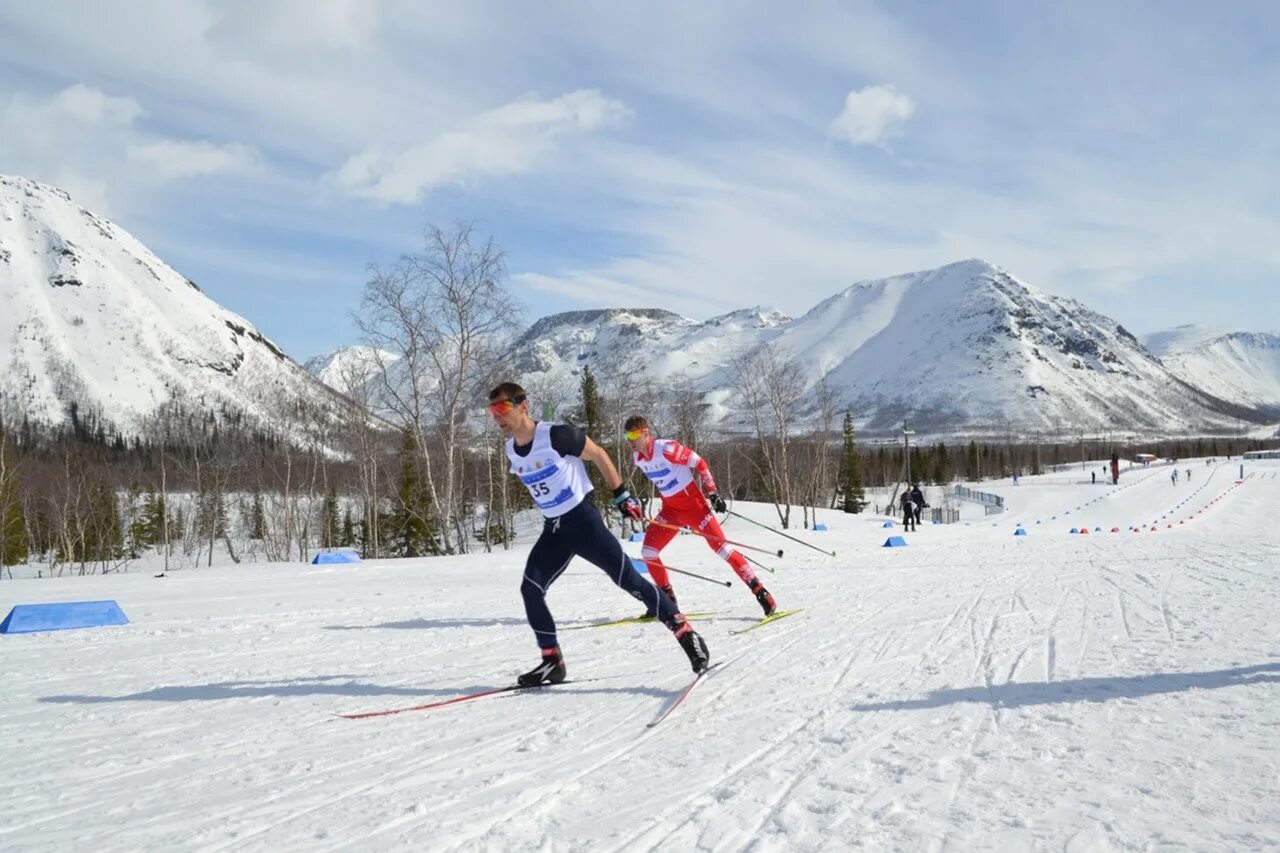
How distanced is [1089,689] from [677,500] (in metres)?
4.62

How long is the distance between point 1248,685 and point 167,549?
45663 mm

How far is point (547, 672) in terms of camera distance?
5492 millimetres

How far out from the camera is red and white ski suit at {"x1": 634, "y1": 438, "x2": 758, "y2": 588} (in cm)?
812

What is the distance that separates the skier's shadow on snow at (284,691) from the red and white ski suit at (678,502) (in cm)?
269

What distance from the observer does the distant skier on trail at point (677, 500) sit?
801 cm

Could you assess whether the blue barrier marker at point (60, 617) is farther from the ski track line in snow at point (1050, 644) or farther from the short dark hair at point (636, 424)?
the ski track line in snow at point (1050, 644)

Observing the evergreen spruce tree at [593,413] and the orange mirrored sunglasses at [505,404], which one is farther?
the evergreen spruce tree at [593,413]

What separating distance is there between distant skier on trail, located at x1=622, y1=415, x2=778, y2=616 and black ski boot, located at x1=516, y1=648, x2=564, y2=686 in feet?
7.80

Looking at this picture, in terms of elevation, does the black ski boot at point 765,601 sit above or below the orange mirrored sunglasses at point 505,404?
below

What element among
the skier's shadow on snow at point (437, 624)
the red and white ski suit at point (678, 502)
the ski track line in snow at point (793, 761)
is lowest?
the skier's shadow on snow at point (437, 624)

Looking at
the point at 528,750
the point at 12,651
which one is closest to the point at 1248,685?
the point at 528,750

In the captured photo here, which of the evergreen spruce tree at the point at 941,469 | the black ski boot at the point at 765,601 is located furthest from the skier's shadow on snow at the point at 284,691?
the evergreen spruce tree at the point at 941,469

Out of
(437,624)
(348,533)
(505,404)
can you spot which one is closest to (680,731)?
(505,404)

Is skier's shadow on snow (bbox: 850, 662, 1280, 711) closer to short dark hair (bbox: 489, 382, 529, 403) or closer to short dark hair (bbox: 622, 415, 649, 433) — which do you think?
short dark hair (bbox: 489, 382, 529, 403)
